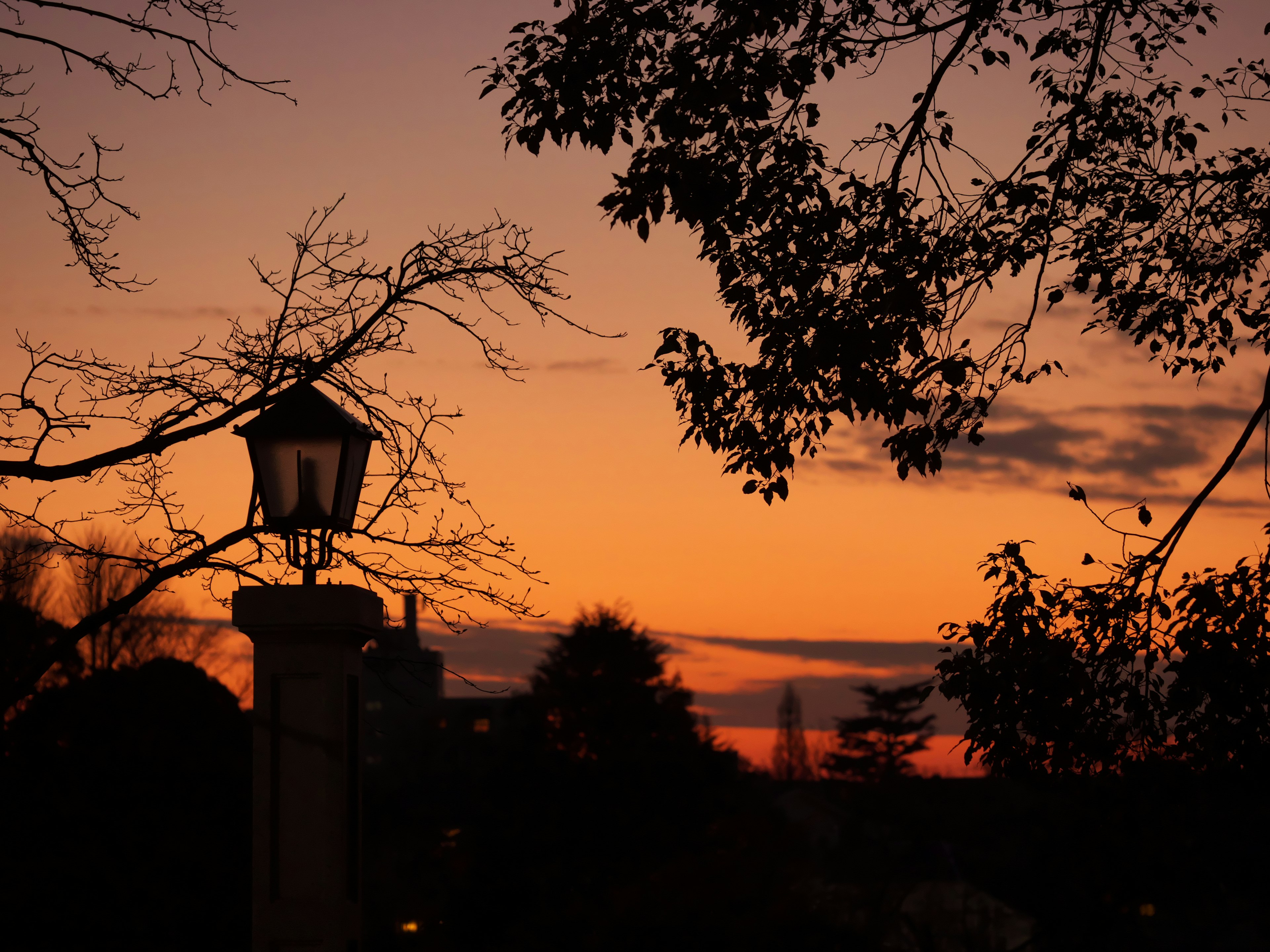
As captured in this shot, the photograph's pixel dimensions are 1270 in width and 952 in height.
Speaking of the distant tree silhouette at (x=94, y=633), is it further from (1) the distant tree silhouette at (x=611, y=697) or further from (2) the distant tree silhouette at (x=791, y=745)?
(2) the distant tree silhouette at (x=791, y=745)

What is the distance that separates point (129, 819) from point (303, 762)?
9.63 meters

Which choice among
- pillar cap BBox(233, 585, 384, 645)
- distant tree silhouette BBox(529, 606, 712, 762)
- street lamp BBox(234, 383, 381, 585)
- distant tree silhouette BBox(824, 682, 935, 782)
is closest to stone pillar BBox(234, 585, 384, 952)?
pillar cap BBox(233, 585, 384, 645)

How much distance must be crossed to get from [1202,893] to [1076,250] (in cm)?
3384

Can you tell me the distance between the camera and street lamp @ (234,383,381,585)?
6.34 metres

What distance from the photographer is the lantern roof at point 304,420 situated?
6363mm

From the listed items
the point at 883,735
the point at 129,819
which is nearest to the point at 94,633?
the point at 129,819

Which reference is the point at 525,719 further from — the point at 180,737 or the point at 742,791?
the point at 180,737

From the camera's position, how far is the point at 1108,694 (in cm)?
899

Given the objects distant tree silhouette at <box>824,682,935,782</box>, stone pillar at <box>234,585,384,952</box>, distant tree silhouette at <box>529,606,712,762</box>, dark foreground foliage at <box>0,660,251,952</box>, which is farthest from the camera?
distant tree silhouette at <box>824,682,935,782</box>

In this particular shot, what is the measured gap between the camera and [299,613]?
20.4 ft

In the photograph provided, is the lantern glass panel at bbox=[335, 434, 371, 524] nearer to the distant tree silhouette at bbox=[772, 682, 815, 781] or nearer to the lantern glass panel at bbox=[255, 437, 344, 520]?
the lantern glass panel at bbox=[255, 437, 344, 520]

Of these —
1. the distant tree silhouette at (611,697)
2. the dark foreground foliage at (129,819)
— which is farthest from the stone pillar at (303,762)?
the distant tree silhouette at (611,697)

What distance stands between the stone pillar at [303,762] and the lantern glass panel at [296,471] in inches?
18.1

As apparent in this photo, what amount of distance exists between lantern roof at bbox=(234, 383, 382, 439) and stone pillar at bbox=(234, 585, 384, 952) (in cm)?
82
